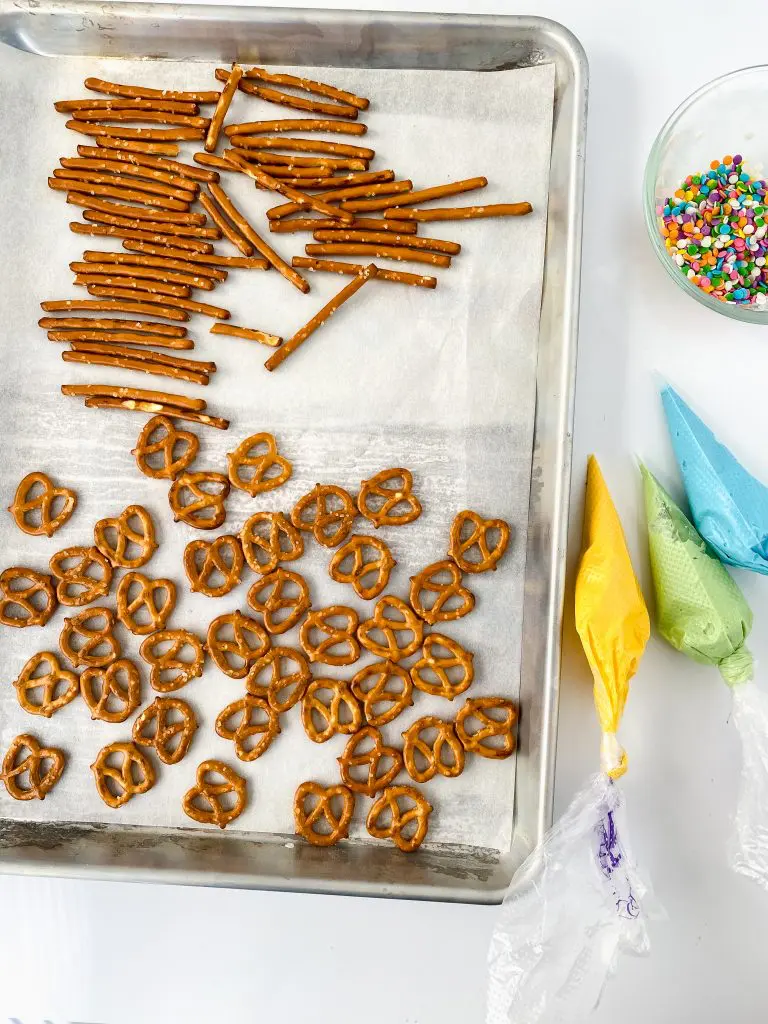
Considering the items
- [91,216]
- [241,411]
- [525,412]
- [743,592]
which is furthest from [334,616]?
[91,216]

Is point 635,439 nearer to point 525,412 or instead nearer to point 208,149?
point 525,412

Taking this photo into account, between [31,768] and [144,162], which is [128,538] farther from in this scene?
[144,162]

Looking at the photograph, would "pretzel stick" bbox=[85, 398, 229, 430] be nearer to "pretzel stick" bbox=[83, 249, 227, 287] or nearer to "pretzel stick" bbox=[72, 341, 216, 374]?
"pretzel stick" bbox=[72, 341, 216, 374]

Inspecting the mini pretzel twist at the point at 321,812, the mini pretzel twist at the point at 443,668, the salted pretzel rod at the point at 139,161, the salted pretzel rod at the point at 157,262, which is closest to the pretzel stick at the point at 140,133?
the salted pretzel rod at the point at 139,161

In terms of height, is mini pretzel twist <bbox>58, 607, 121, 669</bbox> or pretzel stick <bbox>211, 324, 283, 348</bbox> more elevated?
pretzel stick <bbox>211, 324, 283, 348</bbox>

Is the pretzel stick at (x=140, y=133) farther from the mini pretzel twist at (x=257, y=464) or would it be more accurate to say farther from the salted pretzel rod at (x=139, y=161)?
the mini pretzel twist at (x=257, y=464)

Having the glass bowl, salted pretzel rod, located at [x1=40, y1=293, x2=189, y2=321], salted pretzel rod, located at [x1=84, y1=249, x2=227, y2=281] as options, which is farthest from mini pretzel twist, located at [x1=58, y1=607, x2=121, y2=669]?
the glass bowl

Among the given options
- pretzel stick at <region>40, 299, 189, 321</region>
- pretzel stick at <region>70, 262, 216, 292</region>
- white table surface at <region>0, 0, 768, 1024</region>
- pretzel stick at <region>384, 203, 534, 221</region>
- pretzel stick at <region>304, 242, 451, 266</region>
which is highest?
pretzel stick at <region>384, 203, 534, 221</region>
